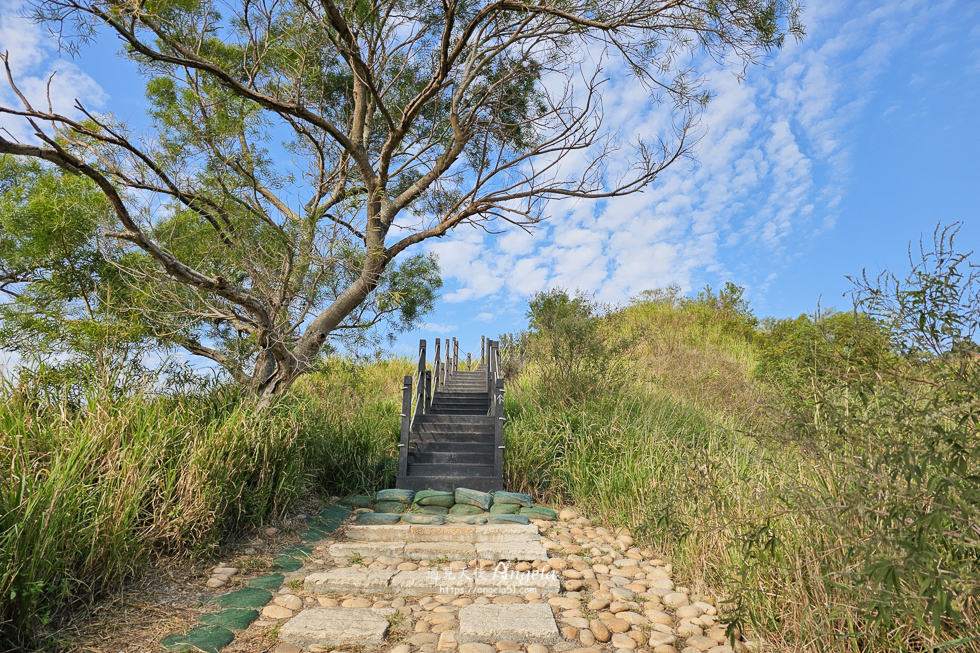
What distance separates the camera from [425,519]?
252 inches

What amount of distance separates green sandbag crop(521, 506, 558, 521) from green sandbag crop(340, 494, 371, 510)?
1992mm

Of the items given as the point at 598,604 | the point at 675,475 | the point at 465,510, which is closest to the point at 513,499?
the point at 465,510

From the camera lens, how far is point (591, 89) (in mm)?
8664

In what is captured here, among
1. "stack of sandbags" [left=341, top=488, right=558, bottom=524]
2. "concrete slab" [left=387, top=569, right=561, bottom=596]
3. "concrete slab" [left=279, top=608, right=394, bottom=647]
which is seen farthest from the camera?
"stack of sandbags" [left=341, top=488, right=558, bottom=524]

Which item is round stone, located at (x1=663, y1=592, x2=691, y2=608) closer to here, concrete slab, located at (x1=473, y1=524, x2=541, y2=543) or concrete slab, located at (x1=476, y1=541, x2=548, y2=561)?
concrete slab, located at (x1=476, y1=541, x2=548, y2=561)

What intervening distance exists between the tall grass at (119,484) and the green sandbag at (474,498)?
6.04 feet

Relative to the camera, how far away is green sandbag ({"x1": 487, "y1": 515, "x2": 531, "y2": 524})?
6.37 metres

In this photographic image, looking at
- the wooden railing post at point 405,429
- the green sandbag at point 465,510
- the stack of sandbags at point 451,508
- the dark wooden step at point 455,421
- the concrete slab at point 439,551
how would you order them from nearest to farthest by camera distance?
the concrete slab at point 439,551, the stack of sandbags at point 451,508, the green sandbag at point 465,510, the wooden railing post at point 405,429, the dark wooden step at point 455,421

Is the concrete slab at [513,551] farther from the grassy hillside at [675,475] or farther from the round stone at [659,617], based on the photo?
the round stone at [659,617]

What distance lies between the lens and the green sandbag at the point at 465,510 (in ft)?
22.4

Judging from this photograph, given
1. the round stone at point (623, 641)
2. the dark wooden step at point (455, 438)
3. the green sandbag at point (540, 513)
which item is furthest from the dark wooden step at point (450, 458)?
the round stone at point (623, 641)

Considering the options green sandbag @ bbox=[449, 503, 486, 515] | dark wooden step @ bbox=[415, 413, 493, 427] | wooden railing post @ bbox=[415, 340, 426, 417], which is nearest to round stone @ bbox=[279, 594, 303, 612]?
green sandbag @ bbox=[449, 503, 486, 515]

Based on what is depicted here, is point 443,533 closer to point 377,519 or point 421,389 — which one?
point 377,519

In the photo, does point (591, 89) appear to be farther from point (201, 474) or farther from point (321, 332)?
point (201, 474)
